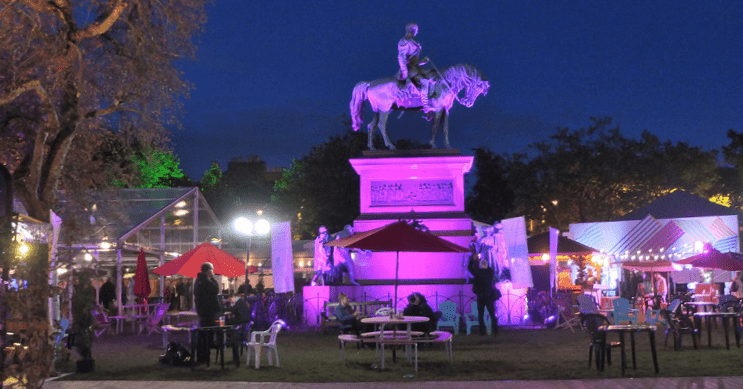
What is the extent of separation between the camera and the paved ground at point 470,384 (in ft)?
33.3

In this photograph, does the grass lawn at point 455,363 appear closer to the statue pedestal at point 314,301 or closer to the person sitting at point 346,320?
the person sitting at point 346,320

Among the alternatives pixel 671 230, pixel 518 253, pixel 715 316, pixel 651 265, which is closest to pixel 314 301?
pixel 518 253

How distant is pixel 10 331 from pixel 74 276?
1.82 meters

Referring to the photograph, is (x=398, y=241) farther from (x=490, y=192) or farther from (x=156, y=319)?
(x=490, y=192)

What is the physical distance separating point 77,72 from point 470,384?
750 cm

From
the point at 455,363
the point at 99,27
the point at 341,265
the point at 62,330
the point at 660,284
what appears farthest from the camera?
the point at 660,284

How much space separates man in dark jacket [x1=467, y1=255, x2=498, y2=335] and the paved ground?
693cm

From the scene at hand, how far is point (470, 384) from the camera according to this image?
34.6 ft

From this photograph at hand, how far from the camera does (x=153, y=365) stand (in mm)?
13609

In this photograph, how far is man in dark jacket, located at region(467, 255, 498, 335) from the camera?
1762cm

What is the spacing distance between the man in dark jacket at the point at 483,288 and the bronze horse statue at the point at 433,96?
5.95 meters

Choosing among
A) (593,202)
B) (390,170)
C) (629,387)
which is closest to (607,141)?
(593,202)

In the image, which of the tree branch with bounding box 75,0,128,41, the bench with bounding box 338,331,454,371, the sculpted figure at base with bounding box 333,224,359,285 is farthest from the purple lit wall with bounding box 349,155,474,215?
the tree branch with bounding box 75,0,128,41

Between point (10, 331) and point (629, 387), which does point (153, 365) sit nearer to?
point (10, 331)
